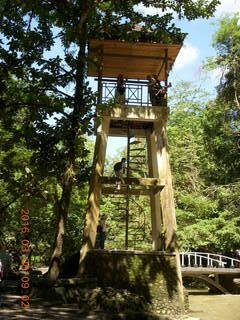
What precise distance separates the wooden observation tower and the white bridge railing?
7599 millimetres

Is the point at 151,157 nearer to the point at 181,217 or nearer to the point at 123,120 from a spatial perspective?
the point at 123,120

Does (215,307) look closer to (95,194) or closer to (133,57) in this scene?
(95,194)

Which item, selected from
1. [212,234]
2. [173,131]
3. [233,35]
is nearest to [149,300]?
[212,234]

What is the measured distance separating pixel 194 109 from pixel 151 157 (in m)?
16.6

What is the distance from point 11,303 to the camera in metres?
9.98

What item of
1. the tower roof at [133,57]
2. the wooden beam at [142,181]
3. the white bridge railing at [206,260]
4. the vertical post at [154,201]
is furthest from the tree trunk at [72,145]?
the white bridge railing at [206,260]

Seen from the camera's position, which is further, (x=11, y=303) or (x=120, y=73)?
(x=120, y=73)

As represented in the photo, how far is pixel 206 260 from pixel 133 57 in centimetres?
1534

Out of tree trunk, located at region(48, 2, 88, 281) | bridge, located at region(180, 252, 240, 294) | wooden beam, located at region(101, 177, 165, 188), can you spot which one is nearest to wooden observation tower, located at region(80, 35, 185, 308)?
wooden beam, located at region(101, 177, 165, 188)

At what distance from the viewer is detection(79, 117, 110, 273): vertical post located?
48.2 feet

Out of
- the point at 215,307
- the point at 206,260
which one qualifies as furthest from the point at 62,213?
the point at 206,260

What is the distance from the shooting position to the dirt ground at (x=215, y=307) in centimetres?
1683

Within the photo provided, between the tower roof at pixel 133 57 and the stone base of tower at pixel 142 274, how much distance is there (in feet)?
19.2

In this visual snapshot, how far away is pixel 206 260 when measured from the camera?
2750 cm
